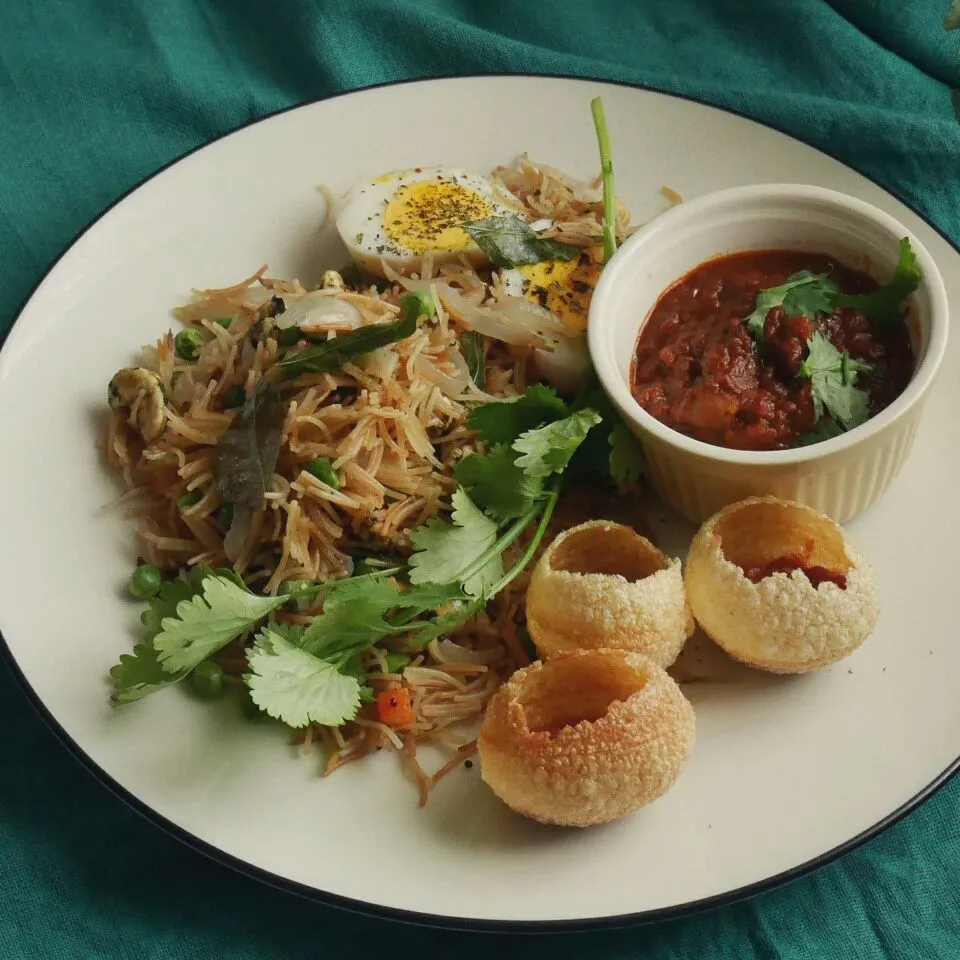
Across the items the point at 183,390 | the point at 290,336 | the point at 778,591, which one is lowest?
the point at 778,591

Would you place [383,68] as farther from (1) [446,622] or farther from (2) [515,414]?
(1) [446,622]

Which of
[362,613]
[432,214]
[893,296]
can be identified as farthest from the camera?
[432,214]

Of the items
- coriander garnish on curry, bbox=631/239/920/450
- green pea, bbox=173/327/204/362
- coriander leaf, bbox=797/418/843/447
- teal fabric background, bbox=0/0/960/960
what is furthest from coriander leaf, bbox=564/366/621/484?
teal fabric background, bbox=0/0/960/960

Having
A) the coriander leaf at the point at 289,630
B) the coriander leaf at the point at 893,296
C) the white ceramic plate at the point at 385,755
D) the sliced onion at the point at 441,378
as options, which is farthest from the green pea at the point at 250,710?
the coriander leaf at the point at 893,296

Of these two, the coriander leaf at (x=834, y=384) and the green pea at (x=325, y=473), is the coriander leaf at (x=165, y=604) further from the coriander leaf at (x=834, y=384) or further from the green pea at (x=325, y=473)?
the coriander leaf at (x=834, y=384)

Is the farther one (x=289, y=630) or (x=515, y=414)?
(x=515, y=414)

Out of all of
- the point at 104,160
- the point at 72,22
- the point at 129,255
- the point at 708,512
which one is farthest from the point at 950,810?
the point at 72,22

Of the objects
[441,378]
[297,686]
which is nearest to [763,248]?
[441,378]

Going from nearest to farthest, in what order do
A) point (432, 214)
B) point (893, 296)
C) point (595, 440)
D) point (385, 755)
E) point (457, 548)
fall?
point (385, 755) → point (457, 548) → point (893, 296) → point (595, 440) → point (432, 214)
